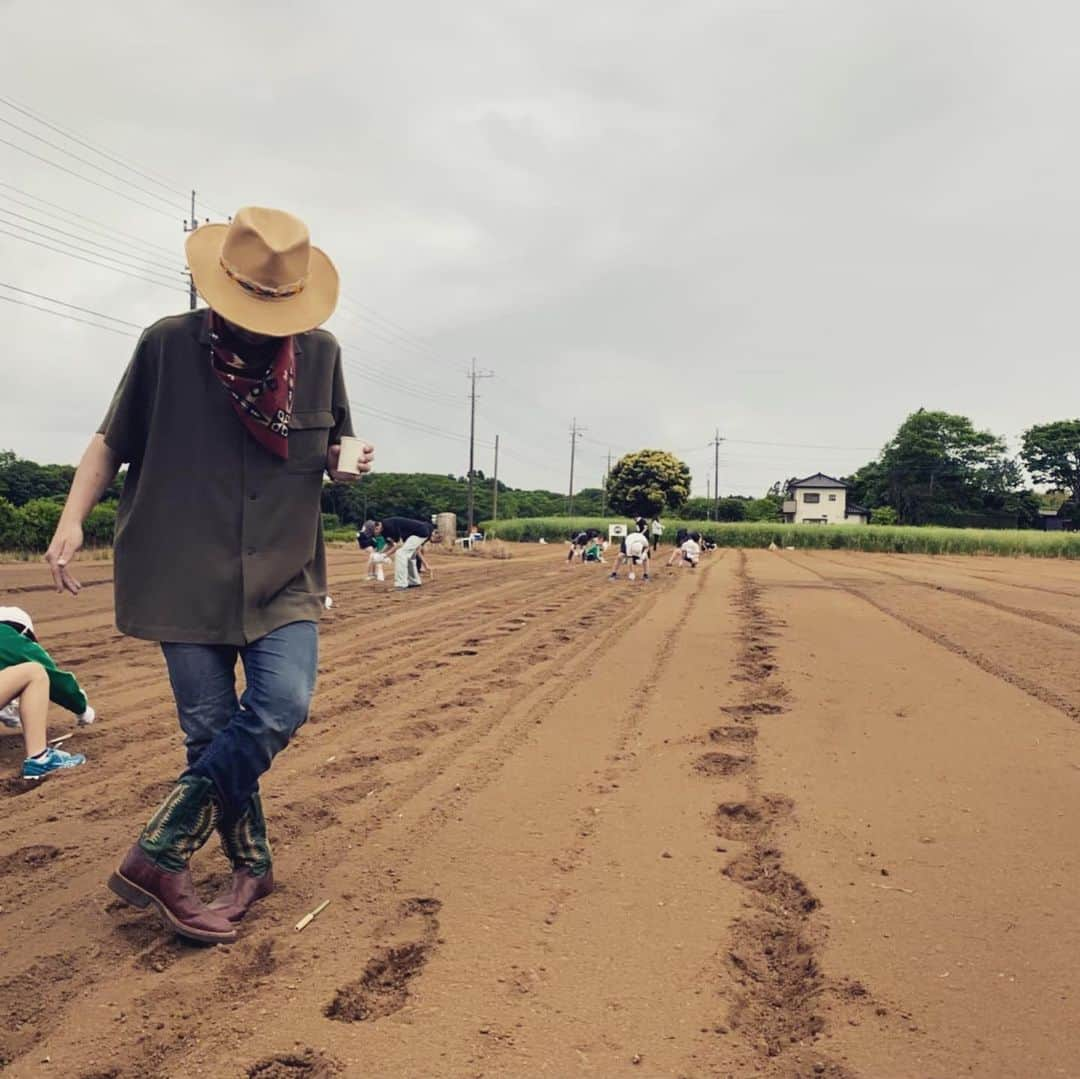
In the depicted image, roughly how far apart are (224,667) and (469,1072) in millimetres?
1371

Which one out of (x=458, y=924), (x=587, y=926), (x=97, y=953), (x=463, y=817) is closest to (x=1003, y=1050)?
(x=587, y=926)

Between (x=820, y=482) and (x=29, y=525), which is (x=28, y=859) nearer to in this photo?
(x=29, y=525)

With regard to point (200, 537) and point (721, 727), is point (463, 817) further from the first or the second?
point (721, 727)

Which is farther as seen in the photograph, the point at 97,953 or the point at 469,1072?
the point at 97,953

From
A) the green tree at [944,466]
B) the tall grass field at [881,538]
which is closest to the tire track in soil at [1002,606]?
the tall grass field at [881,538]

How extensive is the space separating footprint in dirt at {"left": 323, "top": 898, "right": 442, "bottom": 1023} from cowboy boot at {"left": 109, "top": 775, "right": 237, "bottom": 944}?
49 centimetres

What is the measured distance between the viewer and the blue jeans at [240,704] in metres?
2.64

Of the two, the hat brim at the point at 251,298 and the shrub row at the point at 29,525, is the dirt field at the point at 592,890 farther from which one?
the shrub row at the point at 29,525

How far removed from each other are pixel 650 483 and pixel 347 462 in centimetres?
7529

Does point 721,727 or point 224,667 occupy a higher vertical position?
point 224,667

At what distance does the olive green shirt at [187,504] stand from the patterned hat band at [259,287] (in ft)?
0.64

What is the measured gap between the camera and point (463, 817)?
379 cm

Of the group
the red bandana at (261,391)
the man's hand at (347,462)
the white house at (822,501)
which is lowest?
the man's hand at (347,462)

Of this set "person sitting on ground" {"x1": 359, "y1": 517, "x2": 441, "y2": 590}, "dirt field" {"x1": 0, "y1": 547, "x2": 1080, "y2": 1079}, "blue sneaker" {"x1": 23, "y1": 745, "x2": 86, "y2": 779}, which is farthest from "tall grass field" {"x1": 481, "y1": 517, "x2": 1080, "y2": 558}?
"blue sneaker" {"x1": 23, "y1": 745, "x2": 86, "y2": 779}
